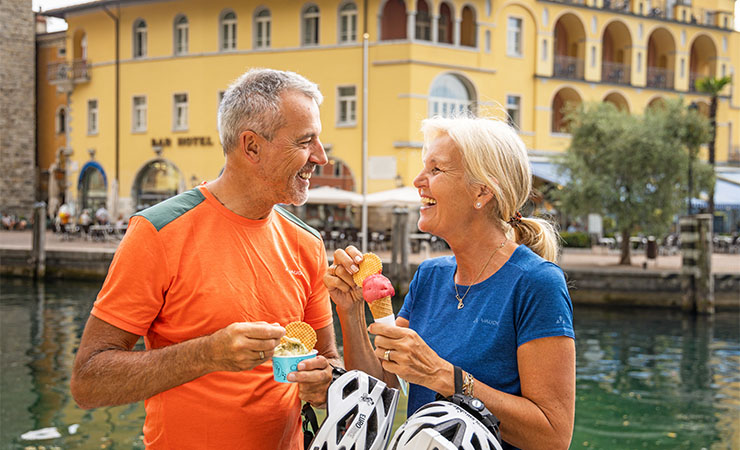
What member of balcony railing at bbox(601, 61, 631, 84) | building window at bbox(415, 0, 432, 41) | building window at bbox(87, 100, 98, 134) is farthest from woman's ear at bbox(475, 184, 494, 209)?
building window at bbox(87, 100, 98, 134)

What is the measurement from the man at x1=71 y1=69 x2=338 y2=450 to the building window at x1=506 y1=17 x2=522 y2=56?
27643mm

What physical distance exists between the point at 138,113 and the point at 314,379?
102ft

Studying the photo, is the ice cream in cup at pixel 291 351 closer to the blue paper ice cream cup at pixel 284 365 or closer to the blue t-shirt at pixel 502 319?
the blue paper ice cream cup at pixel 284 365

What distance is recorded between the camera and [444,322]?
7.84 feet

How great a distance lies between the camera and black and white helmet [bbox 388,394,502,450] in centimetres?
190

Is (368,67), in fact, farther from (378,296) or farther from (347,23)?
(378,296)

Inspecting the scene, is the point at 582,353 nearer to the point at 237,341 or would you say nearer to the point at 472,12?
the point at 237,341

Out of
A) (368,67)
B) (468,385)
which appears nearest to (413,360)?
(468,385)

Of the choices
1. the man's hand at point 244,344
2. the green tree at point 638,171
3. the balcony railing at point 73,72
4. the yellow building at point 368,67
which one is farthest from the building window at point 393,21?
the man's hand at point 244,344

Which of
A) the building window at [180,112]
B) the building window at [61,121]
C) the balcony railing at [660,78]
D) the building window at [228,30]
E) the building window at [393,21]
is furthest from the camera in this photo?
the building window at [61,121]

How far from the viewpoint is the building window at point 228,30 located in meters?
29.2

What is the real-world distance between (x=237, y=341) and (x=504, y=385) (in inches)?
32.0

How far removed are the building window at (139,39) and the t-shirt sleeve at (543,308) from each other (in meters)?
31.2

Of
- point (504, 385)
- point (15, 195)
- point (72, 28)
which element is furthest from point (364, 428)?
point (15, 195)
